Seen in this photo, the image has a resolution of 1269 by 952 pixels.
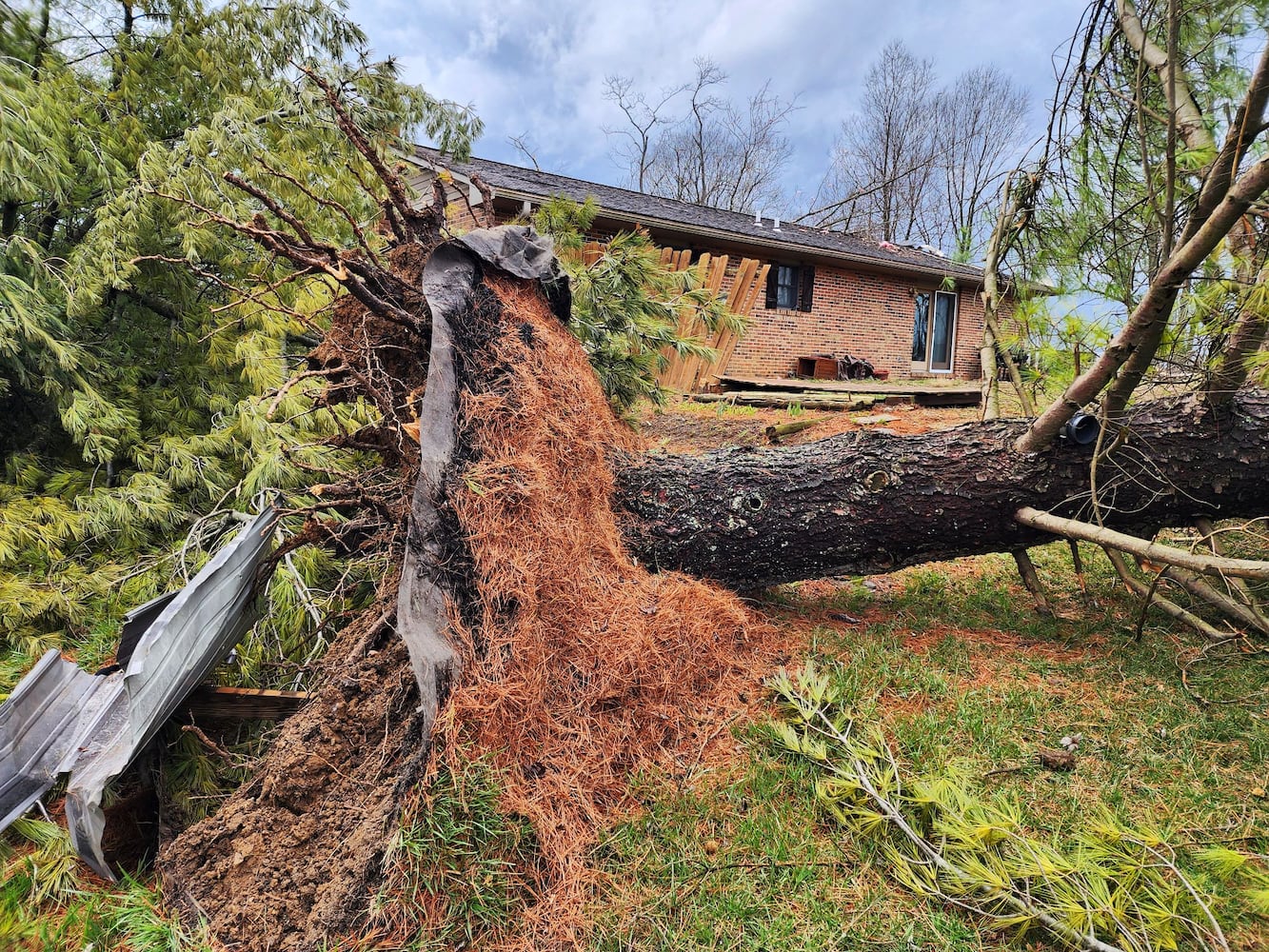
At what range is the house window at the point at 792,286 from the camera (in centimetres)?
1352

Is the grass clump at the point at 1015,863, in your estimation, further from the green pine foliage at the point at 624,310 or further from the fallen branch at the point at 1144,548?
the green pine foliage at the point at 624,310

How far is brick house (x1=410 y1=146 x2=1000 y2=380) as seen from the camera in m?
11.4

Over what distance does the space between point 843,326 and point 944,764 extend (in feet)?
44.5

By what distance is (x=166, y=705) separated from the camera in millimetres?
2266

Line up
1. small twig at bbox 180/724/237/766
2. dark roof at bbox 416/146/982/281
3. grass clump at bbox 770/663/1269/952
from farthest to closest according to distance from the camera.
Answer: dark roof at bbox 416/146/982/281 → small twig at bbox 180/724/237/766 → grass clump at bbox 770/663/1269/952

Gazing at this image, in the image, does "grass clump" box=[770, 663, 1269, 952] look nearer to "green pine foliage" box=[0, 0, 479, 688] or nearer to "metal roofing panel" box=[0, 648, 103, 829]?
"green pine foliage" box=[0, 0, 479, 688]

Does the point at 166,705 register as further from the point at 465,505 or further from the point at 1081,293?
the point at 1081,293

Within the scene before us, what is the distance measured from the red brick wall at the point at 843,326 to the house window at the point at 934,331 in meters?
0.28

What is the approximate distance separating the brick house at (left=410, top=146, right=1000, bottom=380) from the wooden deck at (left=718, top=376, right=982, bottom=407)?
123cm

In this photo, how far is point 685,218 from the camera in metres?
12.3

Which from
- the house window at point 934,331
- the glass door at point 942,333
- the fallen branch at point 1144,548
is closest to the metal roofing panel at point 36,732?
the fallen branch at point 1144,548

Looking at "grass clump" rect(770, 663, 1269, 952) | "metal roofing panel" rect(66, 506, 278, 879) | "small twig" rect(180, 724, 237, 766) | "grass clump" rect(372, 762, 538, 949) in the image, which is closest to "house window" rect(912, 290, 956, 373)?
"grass clump" rect(770, 663, 1269, 952)

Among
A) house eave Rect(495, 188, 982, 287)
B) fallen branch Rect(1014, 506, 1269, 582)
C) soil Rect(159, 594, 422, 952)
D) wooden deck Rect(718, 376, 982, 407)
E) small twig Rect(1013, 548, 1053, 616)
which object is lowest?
soil Rect(159, 594, 422, 952)

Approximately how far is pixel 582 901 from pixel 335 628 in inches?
71.2
